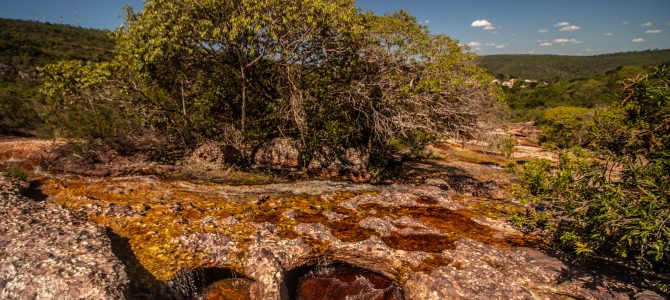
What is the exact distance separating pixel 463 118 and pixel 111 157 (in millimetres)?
19140

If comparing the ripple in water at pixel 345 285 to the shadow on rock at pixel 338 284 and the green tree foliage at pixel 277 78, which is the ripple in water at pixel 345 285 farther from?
the green tree foliage at pixel 277 78

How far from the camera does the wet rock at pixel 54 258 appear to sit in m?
6.91

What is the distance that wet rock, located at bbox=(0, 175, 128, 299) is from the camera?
272 inches

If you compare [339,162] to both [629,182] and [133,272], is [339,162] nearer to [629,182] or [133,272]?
[133,272]

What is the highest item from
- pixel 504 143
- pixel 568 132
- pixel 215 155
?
pixel 568 132

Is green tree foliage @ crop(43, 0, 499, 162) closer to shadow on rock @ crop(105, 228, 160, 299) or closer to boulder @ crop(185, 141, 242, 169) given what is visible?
boulder @ crop(185, 141, 242, 169)

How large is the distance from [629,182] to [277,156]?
16.5 metres

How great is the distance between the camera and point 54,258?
25.5ft

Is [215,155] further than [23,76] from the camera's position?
No

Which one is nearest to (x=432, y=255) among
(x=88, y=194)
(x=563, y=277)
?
(x=563, y=277)

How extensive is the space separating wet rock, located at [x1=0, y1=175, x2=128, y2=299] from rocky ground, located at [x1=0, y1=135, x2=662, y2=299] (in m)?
0.03


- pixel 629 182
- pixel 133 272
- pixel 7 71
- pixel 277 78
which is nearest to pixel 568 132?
pixel 629 182

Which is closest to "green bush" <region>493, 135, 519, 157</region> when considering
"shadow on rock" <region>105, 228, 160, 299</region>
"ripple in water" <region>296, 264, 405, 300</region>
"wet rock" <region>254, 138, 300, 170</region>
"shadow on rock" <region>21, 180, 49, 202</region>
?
"wet rock" <region>254, 138, 300, 170</region>

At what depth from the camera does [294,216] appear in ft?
39.6
